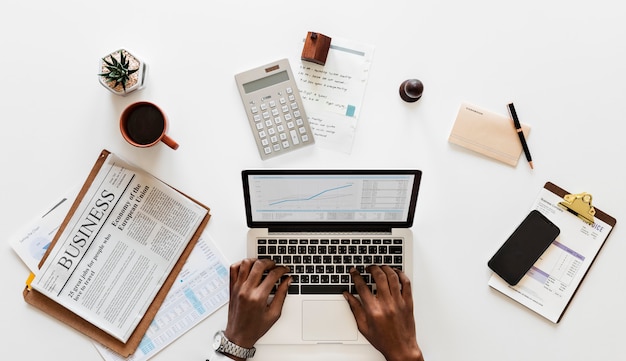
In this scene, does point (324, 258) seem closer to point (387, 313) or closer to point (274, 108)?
point (387, 313)

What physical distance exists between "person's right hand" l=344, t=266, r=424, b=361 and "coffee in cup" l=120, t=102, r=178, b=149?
1.63 feet

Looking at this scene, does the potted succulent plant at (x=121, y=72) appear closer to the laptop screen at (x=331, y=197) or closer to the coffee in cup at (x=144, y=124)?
the coffee in cup at (x=144, y=124)

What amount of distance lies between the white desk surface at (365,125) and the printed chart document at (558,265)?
0.02 meters

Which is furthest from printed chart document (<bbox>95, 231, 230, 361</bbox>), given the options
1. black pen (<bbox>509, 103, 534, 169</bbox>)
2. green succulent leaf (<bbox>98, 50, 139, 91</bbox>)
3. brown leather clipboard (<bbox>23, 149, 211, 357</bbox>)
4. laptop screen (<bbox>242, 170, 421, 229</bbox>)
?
black pen (<bbox>509, 103, 534, 169</bbox>)

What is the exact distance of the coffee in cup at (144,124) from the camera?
1.02 m

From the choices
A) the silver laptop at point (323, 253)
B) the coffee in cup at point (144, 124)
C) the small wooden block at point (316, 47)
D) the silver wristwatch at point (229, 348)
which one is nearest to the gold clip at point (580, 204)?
the silver laptop at point (323, 253)

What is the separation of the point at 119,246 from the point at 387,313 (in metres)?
0.58

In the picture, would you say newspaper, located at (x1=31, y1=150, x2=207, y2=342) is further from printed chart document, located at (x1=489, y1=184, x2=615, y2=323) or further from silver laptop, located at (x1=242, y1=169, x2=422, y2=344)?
printed chart document, located at (x1=489, y1=184, x2=615, y2=323)

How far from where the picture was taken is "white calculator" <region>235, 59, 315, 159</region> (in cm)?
104

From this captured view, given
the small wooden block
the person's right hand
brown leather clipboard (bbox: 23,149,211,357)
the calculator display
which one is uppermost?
the small wooden block

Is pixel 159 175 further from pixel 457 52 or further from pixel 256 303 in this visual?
pixel 457 52

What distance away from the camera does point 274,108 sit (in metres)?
1.04

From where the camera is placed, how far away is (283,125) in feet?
3.43

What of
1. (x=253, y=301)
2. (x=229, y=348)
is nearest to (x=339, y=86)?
(x=253, y=301)
